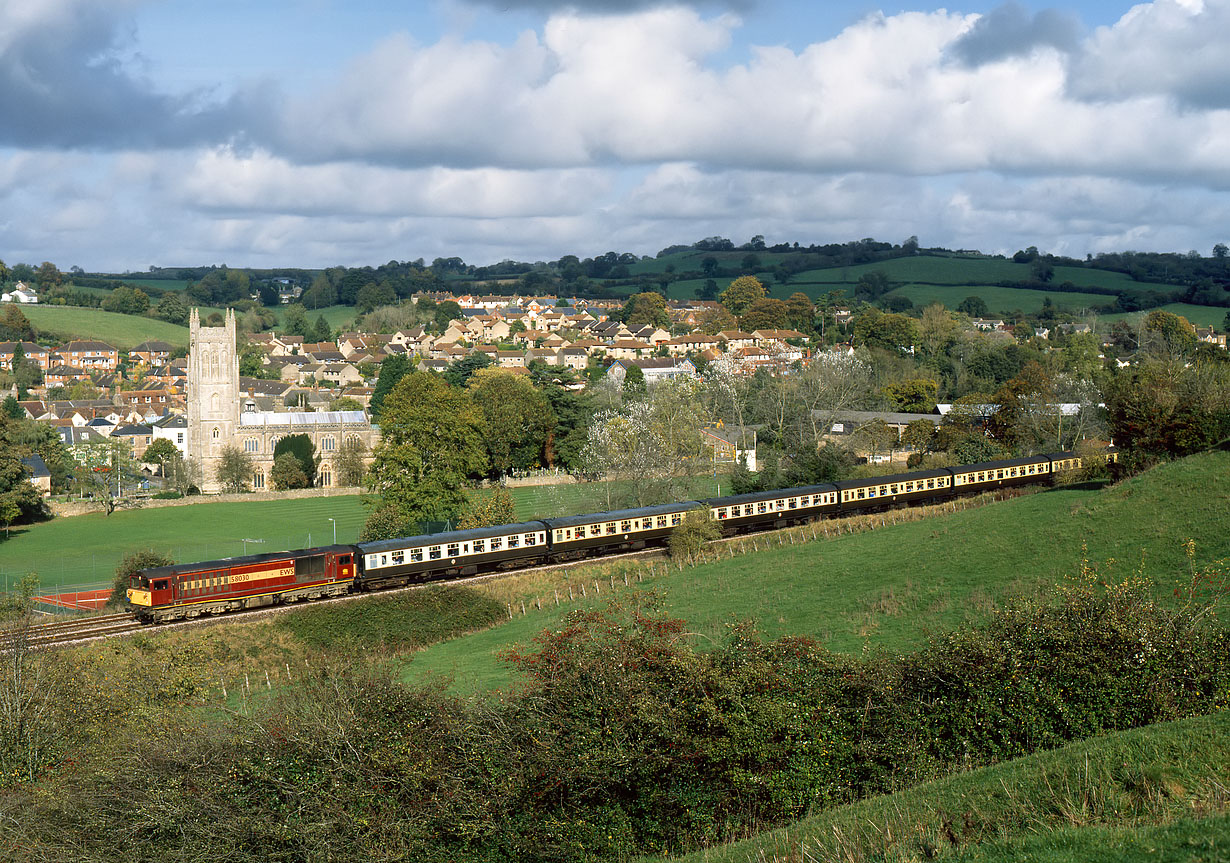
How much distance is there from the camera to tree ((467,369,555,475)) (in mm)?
85250

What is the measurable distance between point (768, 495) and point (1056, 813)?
36131 millimetres

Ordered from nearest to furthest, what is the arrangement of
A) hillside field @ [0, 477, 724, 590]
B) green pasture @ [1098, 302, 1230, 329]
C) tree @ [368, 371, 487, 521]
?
hillside field @ [0, 477, 724, 590] < tree @ [368, 371, 487, 521] < green pasture @ [1098, 302, 1230, 329]

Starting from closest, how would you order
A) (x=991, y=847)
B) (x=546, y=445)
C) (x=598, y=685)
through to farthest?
(x=991, y=847), (x=598, y=685), (x=546, y=445)

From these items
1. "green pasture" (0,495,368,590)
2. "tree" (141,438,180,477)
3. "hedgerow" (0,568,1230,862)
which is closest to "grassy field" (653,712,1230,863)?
"hedgerow" (0,568,1230,862)

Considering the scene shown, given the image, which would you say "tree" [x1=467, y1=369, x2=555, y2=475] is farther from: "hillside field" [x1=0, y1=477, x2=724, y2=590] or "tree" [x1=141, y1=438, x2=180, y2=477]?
"tree" [x1=141, y1=438, x2=180, y2=477]

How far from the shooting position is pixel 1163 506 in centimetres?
3319

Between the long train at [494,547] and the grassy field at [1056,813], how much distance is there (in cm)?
2617

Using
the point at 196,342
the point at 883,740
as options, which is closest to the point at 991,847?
the point at 883,740

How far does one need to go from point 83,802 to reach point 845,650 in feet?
56.0

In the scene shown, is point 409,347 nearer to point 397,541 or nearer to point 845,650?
point 397,541

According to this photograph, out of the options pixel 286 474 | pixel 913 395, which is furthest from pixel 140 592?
pixel 913 395

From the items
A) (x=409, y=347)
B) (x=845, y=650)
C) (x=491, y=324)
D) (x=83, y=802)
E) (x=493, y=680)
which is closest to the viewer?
(x=83, y=802)

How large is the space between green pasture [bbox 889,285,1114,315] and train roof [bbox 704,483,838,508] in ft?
435

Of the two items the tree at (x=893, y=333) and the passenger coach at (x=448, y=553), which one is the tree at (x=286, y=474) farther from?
the tree at (x=893, y=333)
